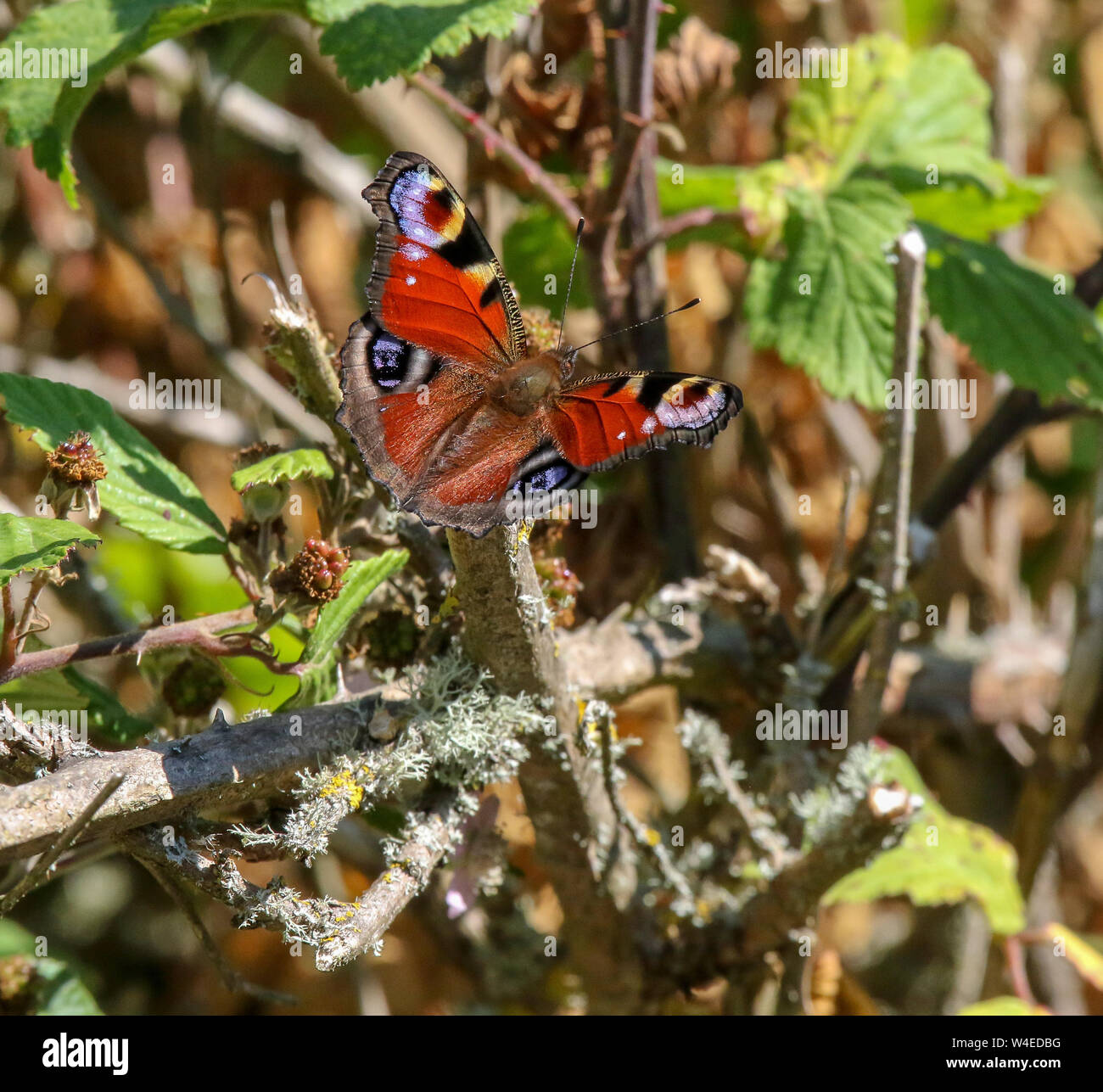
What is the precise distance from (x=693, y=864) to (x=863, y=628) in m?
0.40

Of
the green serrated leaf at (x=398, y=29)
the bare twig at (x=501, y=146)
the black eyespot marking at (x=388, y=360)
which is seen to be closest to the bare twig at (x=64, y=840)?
the black eyespot marking at (x=388, y=360)

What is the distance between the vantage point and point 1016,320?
4.68 ft

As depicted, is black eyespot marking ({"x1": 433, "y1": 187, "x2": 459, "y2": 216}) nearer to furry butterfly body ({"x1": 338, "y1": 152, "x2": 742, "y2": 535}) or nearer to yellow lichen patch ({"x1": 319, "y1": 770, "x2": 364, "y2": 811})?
furry butterfly body ({"x1": 338, "y1": 152, "x2": 742, "y2": 535})

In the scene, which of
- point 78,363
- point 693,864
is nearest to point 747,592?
point 693,864

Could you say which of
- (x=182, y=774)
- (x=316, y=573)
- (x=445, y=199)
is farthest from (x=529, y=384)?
(x=182, y=774)

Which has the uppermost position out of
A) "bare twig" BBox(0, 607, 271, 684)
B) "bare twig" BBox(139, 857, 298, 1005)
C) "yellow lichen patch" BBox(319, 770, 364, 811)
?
"bare twig" BBox(0, 607, 271, 684)

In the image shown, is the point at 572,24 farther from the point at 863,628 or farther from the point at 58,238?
the point at 58,238

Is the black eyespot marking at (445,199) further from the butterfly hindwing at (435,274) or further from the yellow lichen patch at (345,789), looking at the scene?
the yellow lichen patch at (345,789)

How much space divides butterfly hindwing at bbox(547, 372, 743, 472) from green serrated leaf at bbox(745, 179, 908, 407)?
42cm

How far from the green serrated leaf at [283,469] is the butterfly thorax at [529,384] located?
0.68ft

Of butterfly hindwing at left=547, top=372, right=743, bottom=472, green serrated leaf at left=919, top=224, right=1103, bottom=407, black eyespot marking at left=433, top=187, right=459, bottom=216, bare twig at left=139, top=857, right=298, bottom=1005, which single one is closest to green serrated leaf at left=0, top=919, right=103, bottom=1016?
bare twig at left=139, top=857, right=298, bottom=1005

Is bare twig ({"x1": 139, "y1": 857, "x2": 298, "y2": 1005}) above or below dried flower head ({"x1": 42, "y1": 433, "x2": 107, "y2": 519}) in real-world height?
below

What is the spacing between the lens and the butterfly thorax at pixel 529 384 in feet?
3.69

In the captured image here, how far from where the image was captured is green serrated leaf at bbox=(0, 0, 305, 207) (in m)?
1.16
